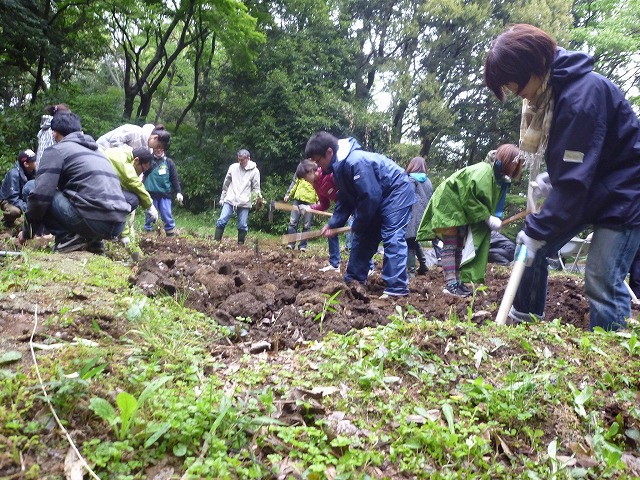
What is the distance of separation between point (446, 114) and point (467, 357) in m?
16.3

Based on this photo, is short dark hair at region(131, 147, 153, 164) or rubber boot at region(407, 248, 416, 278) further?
rubber boot at region(407, 248, 416, 278)

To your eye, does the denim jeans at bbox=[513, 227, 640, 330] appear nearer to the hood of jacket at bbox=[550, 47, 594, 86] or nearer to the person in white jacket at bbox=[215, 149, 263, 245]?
the hood of jacket at bbox=[550, 47, 594, 86]

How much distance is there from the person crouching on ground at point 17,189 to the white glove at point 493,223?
22.0ft

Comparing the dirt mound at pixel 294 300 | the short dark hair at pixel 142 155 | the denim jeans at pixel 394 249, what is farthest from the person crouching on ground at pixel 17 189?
the denim jeans at pixel 394 249

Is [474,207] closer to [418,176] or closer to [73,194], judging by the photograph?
[418,176]

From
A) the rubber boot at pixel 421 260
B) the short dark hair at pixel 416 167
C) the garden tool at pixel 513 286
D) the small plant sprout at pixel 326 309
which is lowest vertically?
the rubber boot at pixel 421 260

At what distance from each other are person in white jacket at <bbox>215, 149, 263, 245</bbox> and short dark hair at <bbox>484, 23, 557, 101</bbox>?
639 centimetres

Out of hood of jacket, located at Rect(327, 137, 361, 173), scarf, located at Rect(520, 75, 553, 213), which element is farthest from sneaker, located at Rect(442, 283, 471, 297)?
scarf, located at Rect(520, 75, 553, 213)

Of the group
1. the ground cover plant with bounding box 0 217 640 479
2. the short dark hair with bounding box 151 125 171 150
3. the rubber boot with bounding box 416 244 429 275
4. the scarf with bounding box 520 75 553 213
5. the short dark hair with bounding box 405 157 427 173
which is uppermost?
the scarf with bounding box 520 75 553 213

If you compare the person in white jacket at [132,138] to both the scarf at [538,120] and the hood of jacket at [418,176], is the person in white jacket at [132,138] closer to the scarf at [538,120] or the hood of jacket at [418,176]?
the hood of jacket at [418,176]

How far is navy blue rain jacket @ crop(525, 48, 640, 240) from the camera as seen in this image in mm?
2451

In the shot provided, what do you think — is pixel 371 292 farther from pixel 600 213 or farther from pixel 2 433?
pixel 2 433

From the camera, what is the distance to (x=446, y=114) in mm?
17281

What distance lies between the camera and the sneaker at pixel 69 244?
4.76 meters
